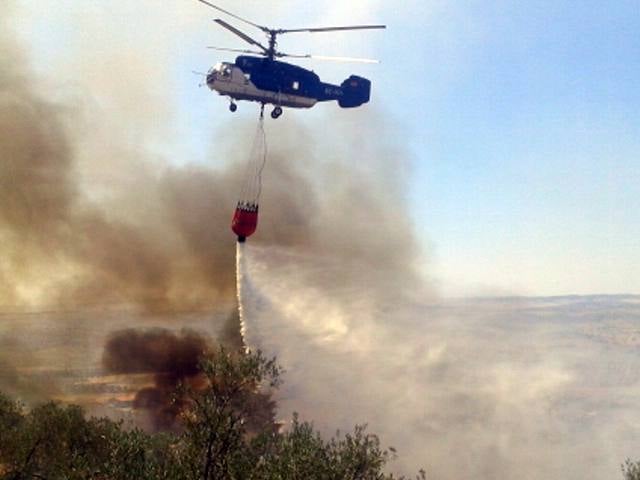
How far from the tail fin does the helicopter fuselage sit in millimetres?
3476

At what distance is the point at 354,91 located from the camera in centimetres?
5778

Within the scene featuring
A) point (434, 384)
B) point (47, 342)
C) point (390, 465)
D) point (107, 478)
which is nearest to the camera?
point (107, 478)

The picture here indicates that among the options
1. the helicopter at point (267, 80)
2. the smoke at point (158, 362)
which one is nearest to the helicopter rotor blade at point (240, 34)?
→ the helicopter at point (267, 80)

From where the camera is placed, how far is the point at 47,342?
145875 mm

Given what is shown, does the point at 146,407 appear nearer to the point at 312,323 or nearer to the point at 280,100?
the point at 312,323

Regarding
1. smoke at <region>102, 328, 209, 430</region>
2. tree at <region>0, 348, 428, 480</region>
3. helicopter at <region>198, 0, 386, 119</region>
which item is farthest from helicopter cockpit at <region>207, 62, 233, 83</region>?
smoke at <region>102, 328, 209, 430</region>

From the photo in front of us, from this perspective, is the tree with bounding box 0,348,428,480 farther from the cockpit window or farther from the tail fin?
the tail fin

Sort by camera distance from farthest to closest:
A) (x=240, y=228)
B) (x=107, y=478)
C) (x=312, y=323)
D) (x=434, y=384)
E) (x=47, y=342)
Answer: (x=47, y=342) < (x=434, y=384) < (x=312, y=323) < (x=240, y=228) < (x=107, y=478)

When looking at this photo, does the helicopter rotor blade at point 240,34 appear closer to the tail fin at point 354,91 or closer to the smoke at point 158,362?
the tail fin at point 354,91

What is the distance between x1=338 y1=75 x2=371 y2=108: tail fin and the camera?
5709 centimetres

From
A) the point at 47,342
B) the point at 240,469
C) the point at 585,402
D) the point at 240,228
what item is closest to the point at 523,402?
the point at 585,402

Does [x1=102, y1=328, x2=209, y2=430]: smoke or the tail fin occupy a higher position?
the tail fin

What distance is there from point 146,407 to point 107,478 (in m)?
60.8

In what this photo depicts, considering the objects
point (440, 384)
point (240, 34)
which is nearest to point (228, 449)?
point (240, 34)
